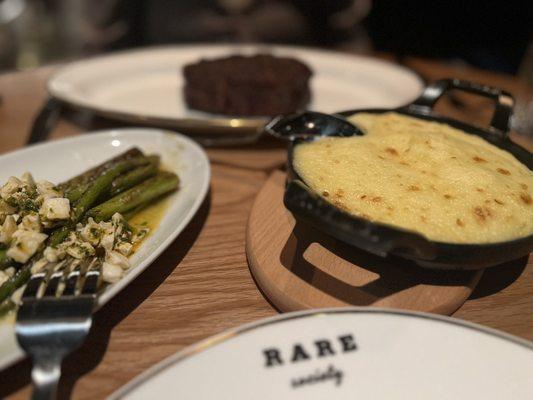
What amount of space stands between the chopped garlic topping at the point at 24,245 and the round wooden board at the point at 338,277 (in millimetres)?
536

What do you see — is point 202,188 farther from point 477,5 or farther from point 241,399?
point 477,5

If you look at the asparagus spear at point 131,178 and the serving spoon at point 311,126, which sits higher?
the serving spoon at point 311,126

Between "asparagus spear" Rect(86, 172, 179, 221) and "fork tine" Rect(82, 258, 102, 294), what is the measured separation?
0.25 metres

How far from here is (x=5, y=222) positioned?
1.14 meters

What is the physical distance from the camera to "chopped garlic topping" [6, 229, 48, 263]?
3.53ft

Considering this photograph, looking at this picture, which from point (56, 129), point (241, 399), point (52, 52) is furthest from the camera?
point (52, 52)

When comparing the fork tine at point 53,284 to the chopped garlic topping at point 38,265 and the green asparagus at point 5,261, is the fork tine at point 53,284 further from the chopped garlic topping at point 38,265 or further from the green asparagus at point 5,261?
the green asparagus at point 5,261

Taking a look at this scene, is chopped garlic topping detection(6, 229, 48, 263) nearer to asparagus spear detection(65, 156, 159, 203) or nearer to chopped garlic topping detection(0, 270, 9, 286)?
chopped garlic topping detection(0, 270, 9, 286)

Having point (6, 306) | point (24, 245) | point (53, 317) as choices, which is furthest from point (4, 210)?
point (53, 317)

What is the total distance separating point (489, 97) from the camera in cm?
158

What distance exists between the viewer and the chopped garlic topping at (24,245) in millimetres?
1075

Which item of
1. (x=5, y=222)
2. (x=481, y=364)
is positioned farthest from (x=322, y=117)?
(x=5, y=222)

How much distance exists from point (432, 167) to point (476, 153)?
179 millimetres

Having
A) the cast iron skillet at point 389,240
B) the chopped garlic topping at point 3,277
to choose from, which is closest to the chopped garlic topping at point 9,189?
the chopped garlic topping at point 3,277
